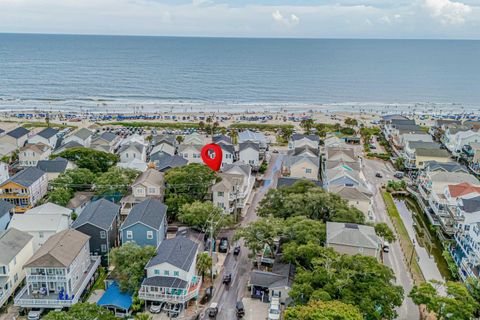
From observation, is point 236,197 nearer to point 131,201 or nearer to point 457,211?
point 131,201

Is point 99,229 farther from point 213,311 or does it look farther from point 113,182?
point 213,311

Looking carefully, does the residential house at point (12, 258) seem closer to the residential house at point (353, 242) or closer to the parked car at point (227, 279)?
the parked car at point (227, 279)

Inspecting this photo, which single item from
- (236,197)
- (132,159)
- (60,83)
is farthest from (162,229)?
(60,83)

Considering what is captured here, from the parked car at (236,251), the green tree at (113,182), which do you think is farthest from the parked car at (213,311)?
the green tree at (113,182)

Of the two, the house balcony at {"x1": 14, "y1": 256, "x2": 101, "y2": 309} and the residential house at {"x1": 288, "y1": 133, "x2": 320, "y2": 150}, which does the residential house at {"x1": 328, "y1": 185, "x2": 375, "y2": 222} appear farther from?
the house balcony at {"x1": 14, "y1": 256, "x2": 101, "y2": 309}

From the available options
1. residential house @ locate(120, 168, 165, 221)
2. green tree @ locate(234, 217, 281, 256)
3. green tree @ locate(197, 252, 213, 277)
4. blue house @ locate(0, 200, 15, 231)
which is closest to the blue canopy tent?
green tree @ locate(197, 252, 213, 277)

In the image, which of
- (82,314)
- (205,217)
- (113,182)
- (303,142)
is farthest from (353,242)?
(303,142)
